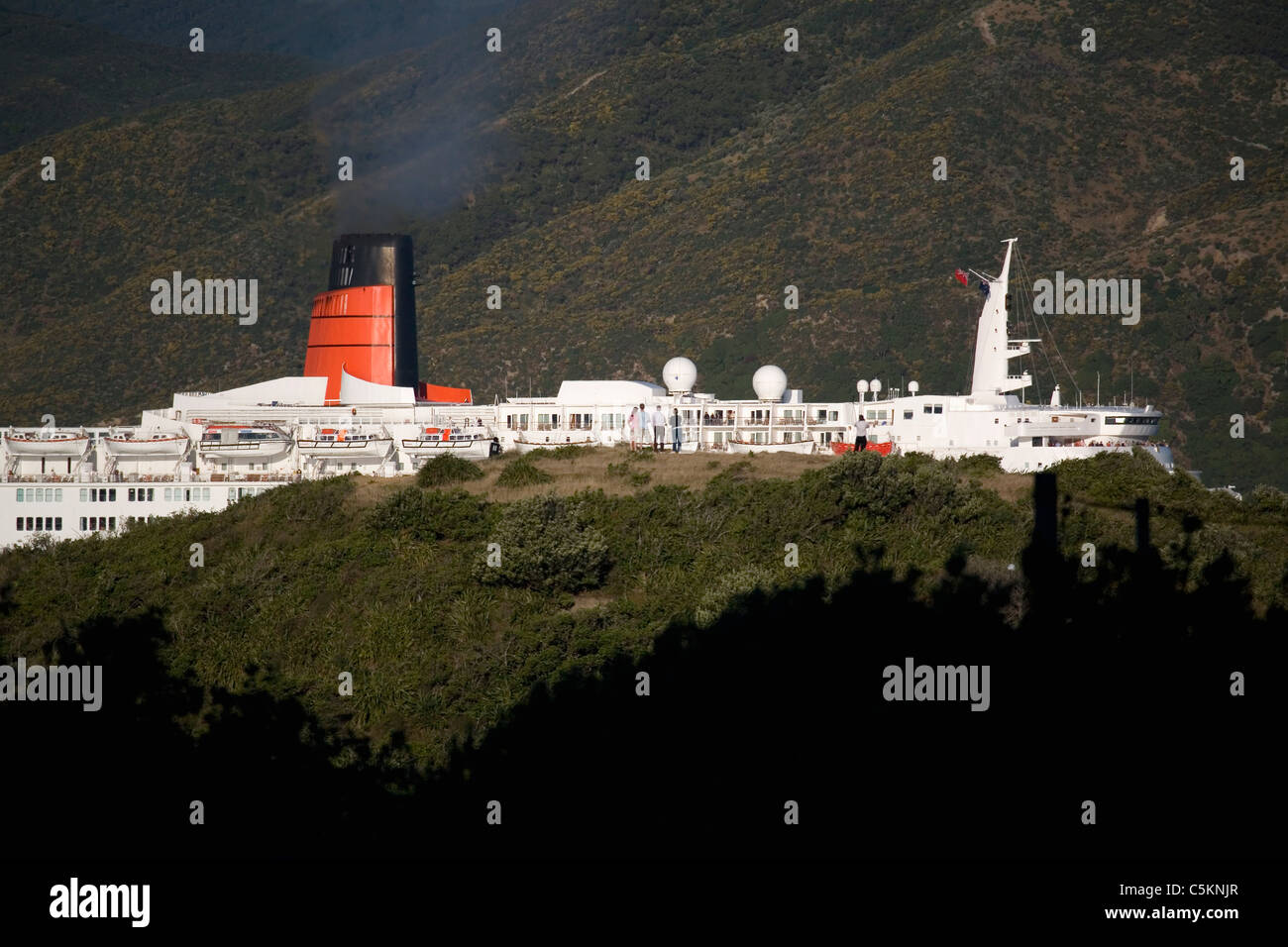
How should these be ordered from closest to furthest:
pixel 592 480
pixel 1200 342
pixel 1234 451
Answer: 1. pixel 592 480
2. pixel 1234 451
3. pixel 1200 342

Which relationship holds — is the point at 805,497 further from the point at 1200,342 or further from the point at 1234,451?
the point at 1200,342

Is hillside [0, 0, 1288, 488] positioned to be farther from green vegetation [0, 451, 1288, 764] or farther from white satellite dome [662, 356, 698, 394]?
green vegetation [0, 451, 1288, 764]

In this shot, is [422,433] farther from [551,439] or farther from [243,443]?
[243,443]

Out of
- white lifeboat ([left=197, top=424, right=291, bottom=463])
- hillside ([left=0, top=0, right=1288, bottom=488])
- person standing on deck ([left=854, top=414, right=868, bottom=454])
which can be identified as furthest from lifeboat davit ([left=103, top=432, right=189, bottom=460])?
hillside ([left=0, top=0, right=1288, bottom=488])

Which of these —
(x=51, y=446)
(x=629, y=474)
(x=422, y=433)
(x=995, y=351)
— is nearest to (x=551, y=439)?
(x=422, y=433)
